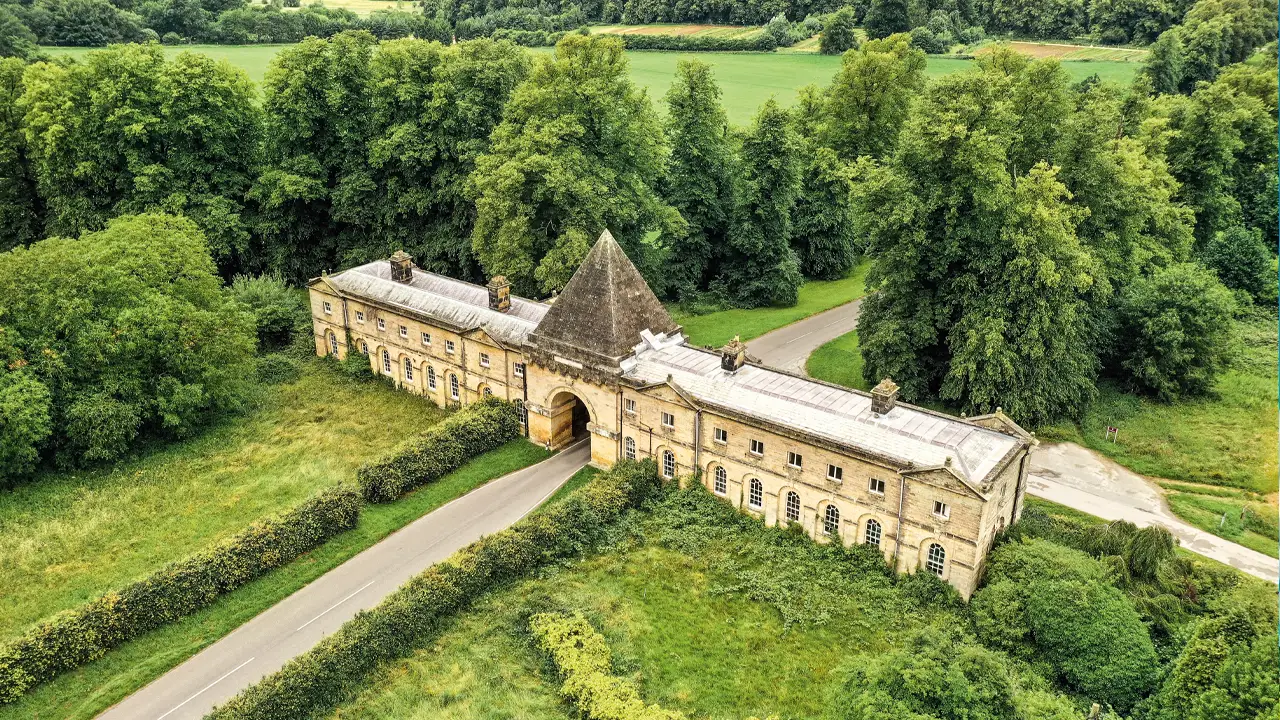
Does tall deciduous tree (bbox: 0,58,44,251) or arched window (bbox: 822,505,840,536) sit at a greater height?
tall deciduous tree (bbox: 0,58,44,251)

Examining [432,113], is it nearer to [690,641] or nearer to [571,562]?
[571,562]

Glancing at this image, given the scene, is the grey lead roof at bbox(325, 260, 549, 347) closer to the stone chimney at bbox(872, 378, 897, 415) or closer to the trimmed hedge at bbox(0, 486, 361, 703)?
the trimmed hedge at bbox(0, 486, 361, 703)

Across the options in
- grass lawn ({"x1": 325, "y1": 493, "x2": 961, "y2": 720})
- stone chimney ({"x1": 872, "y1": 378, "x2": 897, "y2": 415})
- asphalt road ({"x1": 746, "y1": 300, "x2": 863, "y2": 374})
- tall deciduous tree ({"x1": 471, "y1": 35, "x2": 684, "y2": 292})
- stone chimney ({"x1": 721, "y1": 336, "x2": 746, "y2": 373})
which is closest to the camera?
grass lawn ({"x1": 325, "y1": 493, "x2": 961, "y2": 720})

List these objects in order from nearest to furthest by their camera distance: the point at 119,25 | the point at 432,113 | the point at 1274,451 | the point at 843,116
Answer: the point at 1274,451 < the point at 432,113 < the point at 843,116 < the point at 119,25

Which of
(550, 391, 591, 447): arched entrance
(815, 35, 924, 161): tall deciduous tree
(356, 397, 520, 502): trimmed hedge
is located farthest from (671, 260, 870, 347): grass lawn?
(356, 397, 520, 502): trimmed hedge

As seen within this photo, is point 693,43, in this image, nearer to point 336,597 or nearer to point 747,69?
point 747,69

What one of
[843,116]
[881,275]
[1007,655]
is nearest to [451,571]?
[1007,655]
